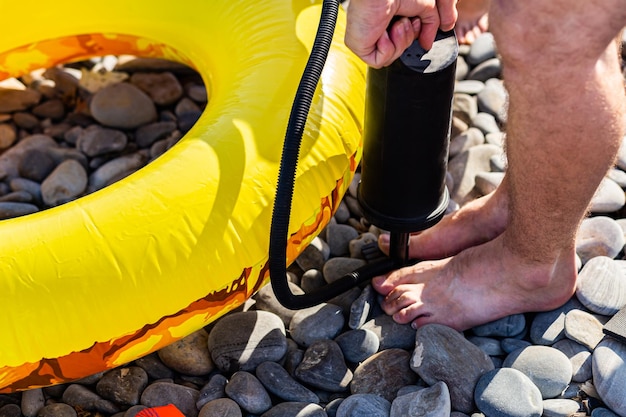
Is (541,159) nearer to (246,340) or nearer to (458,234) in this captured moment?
(458,234)

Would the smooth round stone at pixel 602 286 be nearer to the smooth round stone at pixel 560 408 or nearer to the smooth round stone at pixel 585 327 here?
the smooth round stone at pixel 585 327

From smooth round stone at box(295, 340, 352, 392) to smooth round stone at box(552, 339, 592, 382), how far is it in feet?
1.41

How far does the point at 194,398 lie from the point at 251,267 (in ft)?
0.93

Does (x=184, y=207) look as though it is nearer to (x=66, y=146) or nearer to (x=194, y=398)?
(x=194, y=398)

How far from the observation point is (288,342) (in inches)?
64.6

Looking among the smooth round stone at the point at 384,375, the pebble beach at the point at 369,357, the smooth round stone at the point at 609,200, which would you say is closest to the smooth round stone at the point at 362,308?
the pebble beach at the point at 369,357

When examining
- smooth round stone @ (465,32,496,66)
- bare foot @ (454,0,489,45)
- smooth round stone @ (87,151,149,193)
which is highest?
bare foot @ (454,0,489,45)

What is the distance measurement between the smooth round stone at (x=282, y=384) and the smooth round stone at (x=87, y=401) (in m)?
0.29

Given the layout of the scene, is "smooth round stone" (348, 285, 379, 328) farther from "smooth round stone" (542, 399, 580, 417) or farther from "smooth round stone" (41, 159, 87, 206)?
"smooth round stone" (41, 159, 87, 206)

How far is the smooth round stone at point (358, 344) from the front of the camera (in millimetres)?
1581

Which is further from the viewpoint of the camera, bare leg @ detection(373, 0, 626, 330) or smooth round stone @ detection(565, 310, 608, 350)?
smooth round stone @ detection(565, 310, 608, 350)

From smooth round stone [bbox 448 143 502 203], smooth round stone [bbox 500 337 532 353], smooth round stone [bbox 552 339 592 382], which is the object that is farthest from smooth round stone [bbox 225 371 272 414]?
smooth round stone [bbox 448 143 502 203]

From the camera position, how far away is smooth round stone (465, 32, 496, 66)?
2.32m

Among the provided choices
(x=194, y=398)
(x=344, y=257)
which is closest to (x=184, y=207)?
(x=194, y=398)
